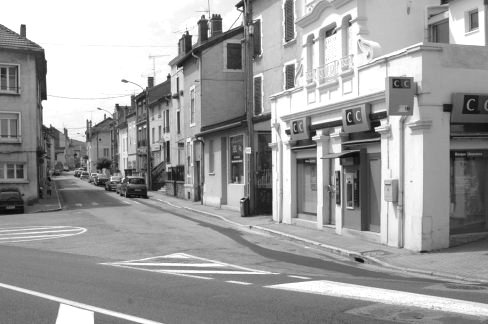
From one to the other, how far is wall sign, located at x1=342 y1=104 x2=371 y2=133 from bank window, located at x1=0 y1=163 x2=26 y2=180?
90.1ft

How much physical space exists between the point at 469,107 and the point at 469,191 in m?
2.27

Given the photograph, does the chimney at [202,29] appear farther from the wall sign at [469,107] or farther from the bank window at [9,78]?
the wall sign at [469,107]

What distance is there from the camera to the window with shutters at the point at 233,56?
35.3 meters

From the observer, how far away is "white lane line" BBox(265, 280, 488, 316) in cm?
707

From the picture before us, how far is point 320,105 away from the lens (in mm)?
18234

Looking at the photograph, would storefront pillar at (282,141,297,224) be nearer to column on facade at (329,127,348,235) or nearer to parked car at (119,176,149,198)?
column on facade at (329,127,348,235)

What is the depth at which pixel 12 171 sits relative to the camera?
37.0 metres

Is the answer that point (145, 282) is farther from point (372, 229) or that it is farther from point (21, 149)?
point (21, 149)

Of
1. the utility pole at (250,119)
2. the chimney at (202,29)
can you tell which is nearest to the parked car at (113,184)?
the chimney at (202,29)

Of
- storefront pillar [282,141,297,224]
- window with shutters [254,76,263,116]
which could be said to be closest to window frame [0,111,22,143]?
window with shutters [254,76,263,116]

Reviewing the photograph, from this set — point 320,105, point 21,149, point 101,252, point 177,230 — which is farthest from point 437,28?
point 21,149

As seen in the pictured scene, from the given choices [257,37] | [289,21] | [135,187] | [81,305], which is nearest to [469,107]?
[81,305]

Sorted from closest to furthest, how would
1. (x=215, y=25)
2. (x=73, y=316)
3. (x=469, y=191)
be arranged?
(x=73, y=316), (x=469, y=191), (x=215, y=25)

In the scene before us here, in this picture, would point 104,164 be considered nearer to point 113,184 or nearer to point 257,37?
point 113,184
